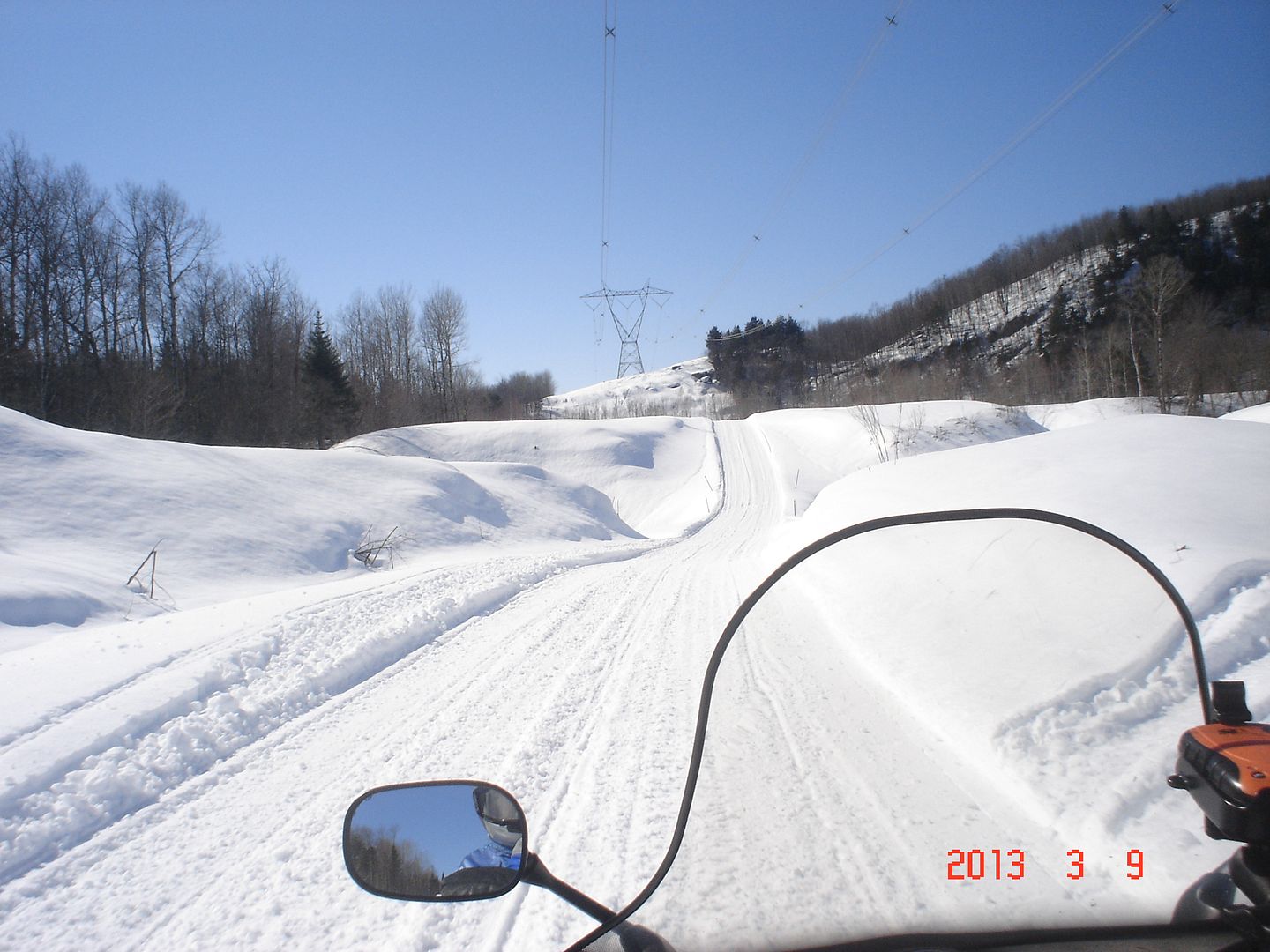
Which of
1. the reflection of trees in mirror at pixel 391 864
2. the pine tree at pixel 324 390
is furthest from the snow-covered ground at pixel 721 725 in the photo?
the pine tree at pixel 324 390

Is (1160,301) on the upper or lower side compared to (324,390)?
lower

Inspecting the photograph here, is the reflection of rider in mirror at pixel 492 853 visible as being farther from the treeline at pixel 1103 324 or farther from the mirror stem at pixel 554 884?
the treeline at pixel 1103 324

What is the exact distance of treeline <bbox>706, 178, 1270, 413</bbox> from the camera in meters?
21.6

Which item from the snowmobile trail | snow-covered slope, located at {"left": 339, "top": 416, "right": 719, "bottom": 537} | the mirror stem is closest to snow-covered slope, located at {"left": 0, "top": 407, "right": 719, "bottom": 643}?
the snowmobile trail

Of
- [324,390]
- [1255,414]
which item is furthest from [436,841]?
[324,390]

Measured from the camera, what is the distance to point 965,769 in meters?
1.83

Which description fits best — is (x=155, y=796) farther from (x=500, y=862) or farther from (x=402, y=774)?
(x=500, y=862)

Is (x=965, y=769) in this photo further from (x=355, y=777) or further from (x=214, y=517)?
(x=214, y=517)

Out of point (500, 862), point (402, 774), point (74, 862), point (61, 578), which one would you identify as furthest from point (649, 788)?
point (61, 578)

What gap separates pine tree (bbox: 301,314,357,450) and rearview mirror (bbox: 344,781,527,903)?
46.8 meters

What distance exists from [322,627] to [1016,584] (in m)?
6.43

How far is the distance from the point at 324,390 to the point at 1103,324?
4914 centimetres

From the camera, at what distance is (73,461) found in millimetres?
13203

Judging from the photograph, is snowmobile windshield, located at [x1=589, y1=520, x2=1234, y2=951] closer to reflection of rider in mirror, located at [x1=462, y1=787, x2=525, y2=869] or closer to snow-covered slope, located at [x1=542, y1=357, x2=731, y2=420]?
reflection of rider in mirror, located at [x1=462, y1=787, x2=525, y2=869]
